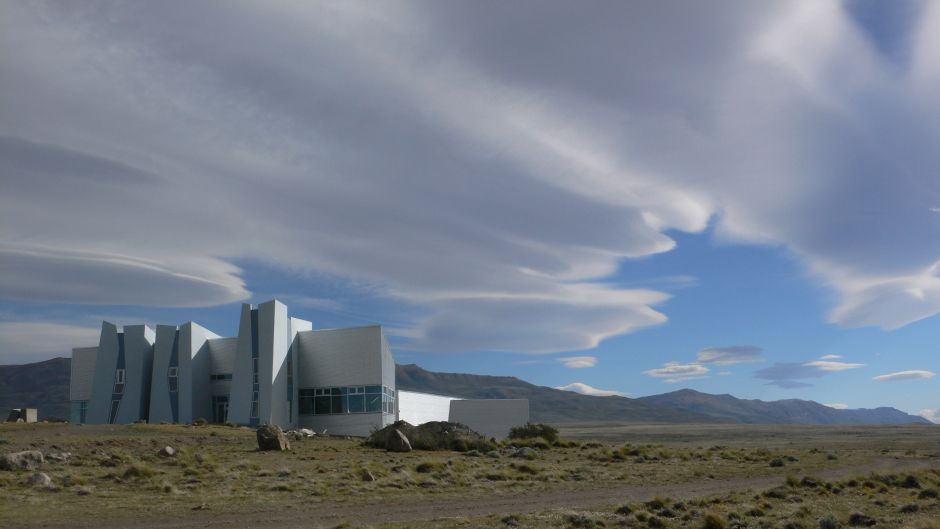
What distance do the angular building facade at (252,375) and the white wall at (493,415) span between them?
6120 millimetres

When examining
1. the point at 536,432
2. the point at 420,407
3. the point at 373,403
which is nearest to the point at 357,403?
the point at 373,403

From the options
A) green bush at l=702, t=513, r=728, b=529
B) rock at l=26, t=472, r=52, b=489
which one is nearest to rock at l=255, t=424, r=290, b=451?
rock at l=26, t=472, r=52, b=489

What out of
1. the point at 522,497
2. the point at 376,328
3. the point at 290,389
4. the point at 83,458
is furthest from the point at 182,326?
the point at 522,497

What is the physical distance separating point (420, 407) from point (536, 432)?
17.7m

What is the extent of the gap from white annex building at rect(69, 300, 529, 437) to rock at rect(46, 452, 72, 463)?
89.6 feet

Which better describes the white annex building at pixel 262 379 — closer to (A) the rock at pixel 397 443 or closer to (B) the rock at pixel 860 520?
(A) the rock at pixel 397 443

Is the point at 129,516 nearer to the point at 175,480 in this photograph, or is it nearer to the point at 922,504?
the point at 175,480

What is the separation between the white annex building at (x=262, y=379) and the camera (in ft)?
189

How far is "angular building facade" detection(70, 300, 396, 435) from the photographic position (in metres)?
57.7

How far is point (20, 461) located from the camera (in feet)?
80.5

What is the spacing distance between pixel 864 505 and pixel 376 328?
136 ft

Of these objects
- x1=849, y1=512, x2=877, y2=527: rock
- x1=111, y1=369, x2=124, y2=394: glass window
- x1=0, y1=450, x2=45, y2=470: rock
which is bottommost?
x1=849, y1=512, x2=877, y2=527: rock

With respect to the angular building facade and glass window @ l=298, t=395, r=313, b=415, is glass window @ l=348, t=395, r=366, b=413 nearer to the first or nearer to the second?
the angular building facade

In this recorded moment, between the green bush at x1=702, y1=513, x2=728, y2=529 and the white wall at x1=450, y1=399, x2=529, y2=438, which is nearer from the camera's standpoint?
the green bush at x1=702, y1=513, x2=728, y2=529
